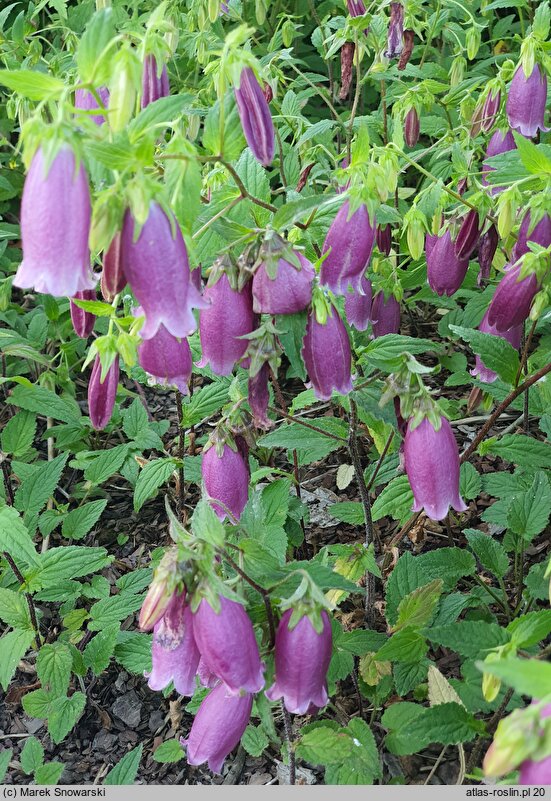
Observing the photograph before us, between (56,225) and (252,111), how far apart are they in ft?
1.99

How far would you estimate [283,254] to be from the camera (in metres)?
1.74

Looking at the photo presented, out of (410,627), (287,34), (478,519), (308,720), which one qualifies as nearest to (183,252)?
(410,627)

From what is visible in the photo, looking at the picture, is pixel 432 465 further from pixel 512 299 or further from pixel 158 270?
pixel 158 270

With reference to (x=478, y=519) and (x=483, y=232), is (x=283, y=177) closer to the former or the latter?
(x=483, y=232)

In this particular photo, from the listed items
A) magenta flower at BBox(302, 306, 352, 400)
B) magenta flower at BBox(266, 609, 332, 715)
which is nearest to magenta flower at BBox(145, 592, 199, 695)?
magenta flower at BBox(266, 609, 332, 715)

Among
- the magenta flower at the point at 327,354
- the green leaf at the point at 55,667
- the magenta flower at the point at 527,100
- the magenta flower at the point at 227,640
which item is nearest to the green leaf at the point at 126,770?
the green leaf at the point at 55,667

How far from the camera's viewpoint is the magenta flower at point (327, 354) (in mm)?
1879

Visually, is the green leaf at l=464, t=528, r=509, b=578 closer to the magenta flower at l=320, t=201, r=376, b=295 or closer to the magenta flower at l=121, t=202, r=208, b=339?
the magenta flower at l=320, t=201, r=376, b=295

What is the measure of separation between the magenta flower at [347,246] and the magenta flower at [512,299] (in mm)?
427

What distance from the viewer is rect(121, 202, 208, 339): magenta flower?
1.47m

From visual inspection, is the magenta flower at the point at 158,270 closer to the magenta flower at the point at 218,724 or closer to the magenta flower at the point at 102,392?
the magenta flower at the point at 102,392

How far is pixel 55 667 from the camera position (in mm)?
2615

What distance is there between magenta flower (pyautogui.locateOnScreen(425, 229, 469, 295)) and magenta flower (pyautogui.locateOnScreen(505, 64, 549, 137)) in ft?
1.66

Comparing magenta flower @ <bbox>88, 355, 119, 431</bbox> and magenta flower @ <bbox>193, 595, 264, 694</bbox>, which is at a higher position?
magenta flower @ <bbox>88, 355, 119, 431</bbox>
